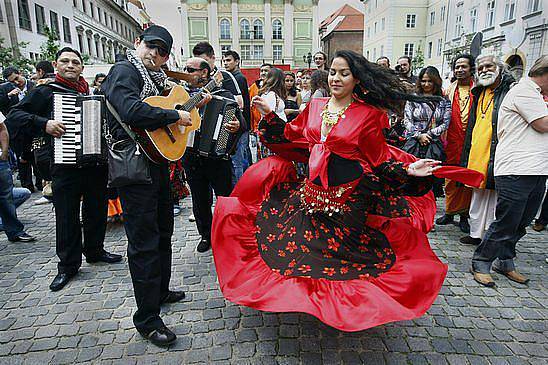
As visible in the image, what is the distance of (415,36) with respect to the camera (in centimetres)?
3644

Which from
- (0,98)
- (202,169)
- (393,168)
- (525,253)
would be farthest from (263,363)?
(0,98)

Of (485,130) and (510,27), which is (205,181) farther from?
(510,27)

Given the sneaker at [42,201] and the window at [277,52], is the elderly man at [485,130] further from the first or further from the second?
the window at [277,52]

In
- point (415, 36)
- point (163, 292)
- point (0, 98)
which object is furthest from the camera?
point (415, 36)

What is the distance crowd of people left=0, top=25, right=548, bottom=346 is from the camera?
2.57 metres

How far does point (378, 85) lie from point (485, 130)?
1.94 meters

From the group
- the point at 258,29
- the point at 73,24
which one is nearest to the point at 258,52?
the point at 258,29

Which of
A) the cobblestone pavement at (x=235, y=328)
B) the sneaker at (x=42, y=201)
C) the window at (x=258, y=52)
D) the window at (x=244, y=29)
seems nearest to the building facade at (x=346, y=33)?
the window at (x=258, y=52)

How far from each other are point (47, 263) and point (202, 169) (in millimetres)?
2054

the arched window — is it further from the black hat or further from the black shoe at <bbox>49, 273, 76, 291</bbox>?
the black hat

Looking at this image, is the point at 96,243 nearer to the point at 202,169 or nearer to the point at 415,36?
the point at 202,169

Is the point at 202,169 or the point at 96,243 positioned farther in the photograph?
the point at 202,169

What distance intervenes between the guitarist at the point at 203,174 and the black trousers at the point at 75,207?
97 centimetres

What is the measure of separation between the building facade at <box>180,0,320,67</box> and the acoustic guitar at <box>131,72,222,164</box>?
5472 centimetres
